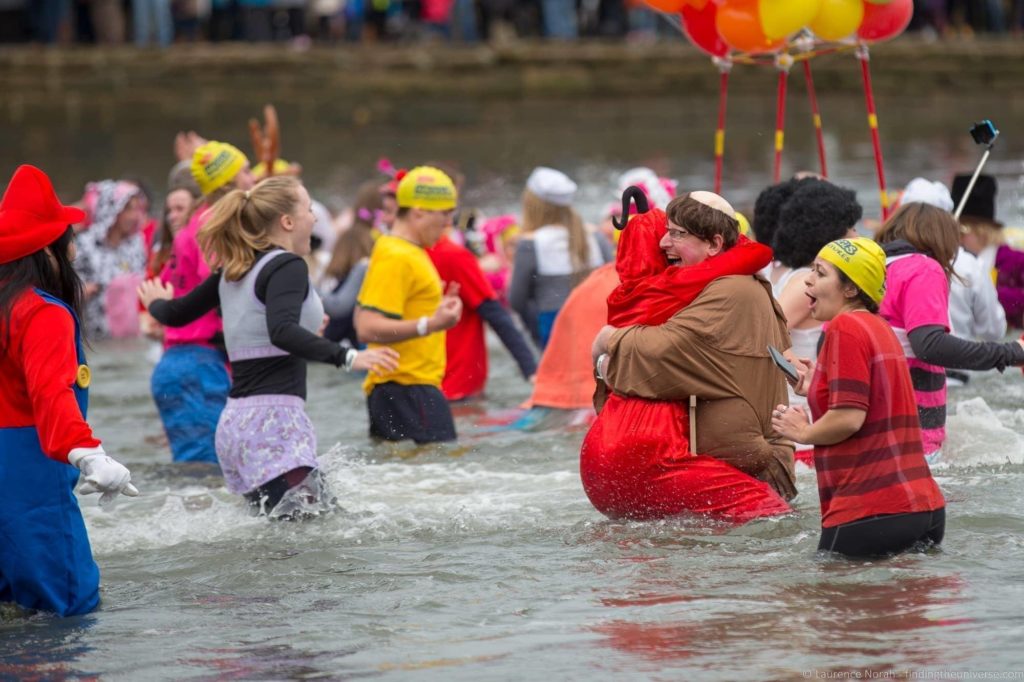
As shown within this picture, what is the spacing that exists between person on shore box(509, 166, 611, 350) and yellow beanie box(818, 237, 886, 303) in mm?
4758

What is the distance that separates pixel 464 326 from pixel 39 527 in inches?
184

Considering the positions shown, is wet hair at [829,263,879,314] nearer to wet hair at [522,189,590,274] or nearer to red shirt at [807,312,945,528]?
red shirt at [807,312,945,528]

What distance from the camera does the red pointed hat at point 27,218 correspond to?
568cm

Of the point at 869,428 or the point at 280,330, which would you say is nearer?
the point at 869,428

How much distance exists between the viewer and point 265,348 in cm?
691

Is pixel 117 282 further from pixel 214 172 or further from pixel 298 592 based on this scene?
pixel 298 592

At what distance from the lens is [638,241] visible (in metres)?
6.63

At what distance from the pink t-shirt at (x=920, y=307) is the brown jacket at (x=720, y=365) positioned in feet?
2.48

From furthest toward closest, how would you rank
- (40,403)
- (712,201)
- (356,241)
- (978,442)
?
(356,241), (978,442), (712,201), (40,403)

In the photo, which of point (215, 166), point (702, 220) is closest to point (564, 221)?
point (215, 166)

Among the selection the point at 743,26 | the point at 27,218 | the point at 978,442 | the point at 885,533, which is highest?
the point at 743,26

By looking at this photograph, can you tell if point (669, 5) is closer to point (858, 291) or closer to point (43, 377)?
point (858, 291)

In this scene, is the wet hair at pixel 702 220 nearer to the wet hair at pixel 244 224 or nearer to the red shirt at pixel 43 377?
the wet hair at pixel 244 224

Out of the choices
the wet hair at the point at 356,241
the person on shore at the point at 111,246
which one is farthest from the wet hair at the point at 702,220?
the person on shore at the point at 111,246
